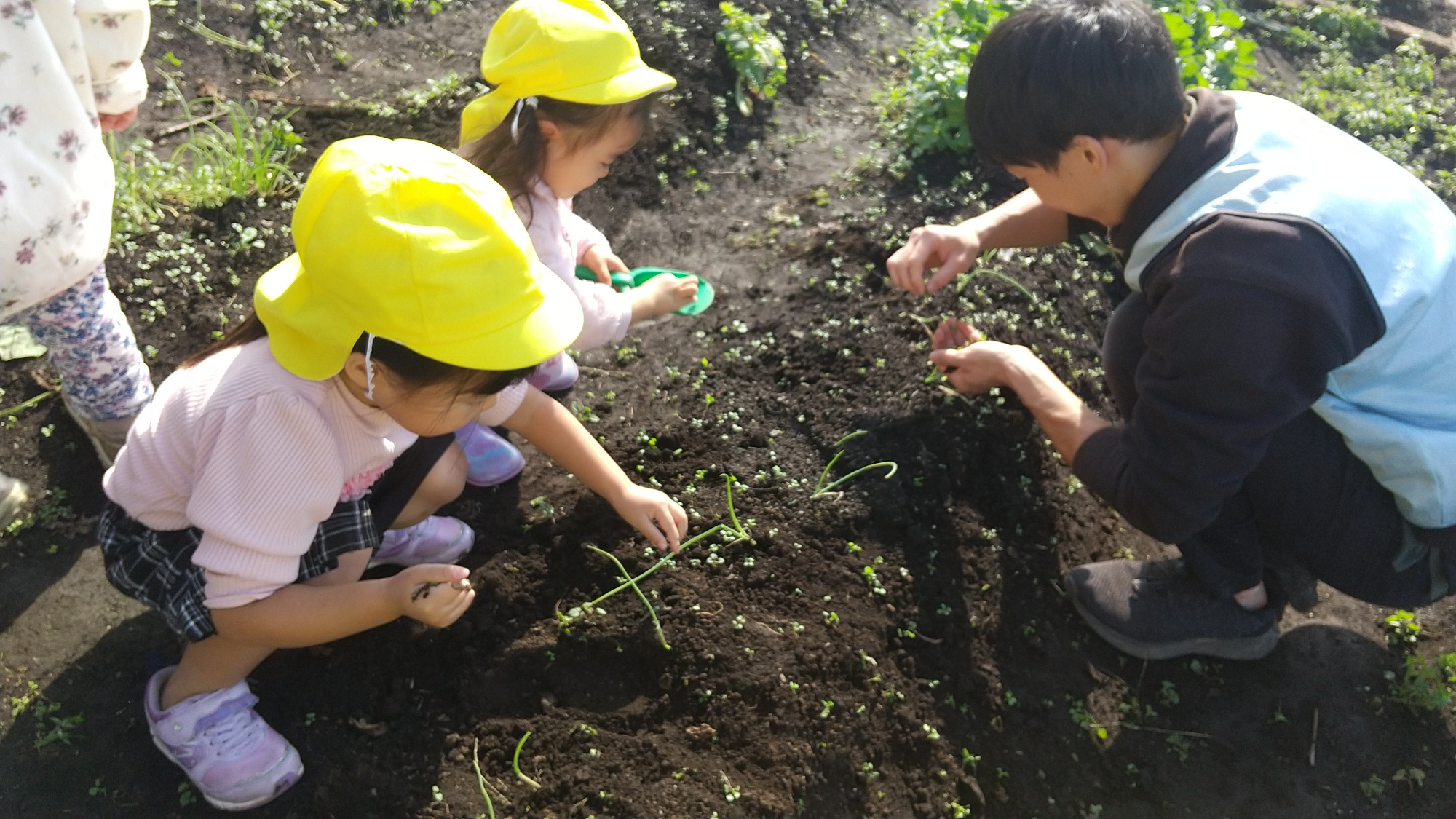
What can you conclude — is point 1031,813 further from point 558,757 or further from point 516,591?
point 516,591

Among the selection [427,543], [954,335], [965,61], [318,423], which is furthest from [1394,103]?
[318,423]

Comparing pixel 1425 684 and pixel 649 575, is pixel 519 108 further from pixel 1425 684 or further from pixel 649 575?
pixel 1425 684

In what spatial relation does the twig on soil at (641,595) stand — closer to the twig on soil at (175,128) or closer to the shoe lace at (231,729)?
the shoe lace at (231,729)

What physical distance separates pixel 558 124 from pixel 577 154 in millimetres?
82

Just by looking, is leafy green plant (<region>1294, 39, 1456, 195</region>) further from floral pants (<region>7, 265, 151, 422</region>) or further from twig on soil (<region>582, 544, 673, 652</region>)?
floral pants (<region>7, 265, 151, 422</region>)

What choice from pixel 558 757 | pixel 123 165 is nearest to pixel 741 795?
pixel 558 757

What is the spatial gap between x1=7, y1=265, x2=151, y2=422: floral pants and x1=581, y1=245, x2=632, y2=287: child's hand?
3.75 feet

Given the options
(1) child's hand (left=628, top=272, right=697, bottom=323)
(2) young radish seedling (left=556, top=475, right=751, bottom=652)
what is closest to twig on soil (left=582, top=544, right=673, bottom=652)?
(2) young radish seedling (left=556, top=475, right=751, bottom=652)

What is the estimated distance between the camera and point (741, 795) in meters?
1.97

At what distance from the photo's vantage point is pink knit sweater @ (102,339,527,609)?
1.64m

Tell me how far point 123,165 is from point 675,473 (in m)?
1.95

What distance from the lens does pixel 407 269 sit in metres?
1.47

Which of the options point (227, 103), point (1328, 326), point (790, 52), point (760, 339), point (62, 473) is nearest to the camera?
point (1328, 326)

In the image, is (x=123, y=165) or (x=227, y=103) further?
(x=227, y=103)
